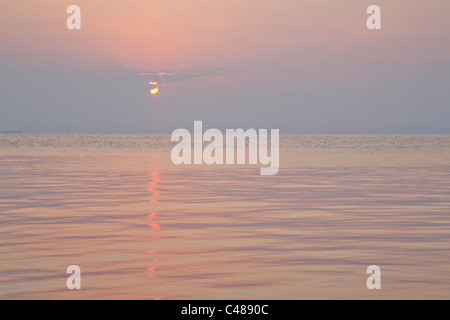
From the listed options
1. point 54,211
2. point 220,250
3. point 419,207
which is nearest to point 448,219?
point 419,207

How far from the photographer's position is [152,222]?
48.8ft

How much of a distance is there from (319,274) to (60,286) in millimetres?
3756

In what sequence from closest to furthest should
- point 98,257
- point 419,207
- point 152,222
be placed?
point 98,257
point 152,222
point 419,207

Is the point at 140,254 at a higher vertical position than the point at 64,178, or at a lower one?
lower

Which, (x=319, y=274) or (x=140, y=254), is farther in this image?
(x=140, y=254)
